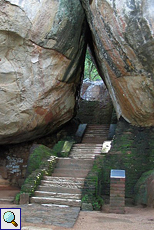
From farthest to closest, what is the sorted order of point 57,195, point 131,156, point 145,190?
point 131,156, point 145,190, point 57,195

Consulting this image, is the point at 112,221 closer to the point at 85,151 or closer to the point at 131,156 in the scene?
the point at 131,156

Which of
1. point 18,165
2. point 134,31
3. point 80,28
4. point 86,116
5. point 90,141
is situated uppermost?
point 80,28

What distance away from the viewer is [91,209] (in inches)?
261

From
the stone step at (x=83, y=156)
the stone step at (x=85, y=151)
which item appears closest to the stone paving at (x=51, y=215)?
the stone step at (x=83, y=156)

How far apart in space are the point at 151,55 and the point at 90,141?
5456 mm

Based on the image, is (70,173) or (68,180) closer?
(68,180)

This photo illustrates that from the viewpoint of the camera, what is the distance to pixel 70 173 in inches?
327

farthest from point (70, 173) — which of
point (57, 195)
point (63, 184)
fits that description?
point (57, 195)

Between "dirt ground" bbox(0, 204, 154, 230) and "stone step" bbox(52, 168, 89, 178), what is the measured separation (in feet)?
5.90

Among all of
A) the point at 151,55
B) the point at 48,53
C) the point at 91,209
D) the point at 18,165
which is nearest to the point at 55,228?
the point at 91,209

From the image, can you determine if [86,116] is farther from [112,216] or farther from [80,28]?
[112,216]

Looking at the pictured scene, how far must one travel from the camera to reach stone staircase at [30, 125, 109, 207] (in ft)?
23.1

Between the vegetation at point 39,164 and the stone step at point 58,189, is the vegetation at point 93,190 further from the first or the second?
the vegetation at point 39,164

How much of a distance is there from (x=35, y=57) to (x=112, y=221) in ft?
20.4
